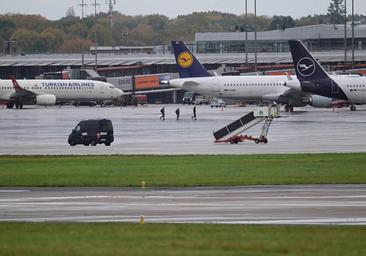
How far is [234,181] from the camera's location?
36.8 metres

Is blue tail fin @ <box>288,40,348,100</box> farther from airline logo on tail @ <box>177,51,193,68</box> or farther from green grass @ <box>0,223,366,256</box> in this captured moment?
green grass @ <box>0,223,366,256</box>

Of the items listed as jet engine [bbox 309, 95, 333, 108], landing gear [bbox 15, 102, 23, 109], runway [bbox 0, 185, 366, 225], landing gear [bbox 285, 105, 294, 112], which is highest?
runway [bbox 0, 185, 366, 225]

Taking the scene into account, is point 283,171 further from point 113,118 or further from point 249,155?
point 113,118

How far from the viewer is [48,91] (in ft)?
429

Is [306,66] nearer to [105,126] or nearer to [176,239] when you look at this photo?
[105,126]

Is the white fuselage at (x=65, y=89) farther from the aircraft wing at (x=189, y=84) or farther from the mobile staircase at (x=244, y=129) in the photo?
the mobile staircase at (x=244, y=129)

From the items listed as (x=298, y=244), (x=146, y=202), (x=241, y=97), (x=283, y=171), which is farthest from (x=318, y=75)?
(x=298, y=244)

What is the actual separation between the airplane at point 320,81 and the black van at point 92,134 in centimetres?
4295

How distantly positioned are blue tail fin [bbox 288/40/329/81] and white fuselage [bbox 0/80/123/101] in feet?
112

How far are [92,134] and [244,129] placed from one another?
837 centimetres

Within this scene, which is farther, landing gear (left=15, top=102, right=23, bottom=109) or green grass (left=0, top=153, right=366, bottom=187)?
landing gear (left=15, top=102, right=23, bottom=109)

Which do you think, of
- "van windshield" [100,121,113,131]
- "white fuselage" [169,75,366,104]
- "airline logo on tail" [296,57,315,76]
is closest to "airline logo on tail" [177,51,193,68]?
"white fuselage" [169,75,366,104]

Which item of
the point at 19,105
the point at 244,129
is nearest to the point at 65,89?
the point at 19,105

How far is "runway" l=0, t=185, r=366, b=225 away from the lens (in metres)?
26.9
